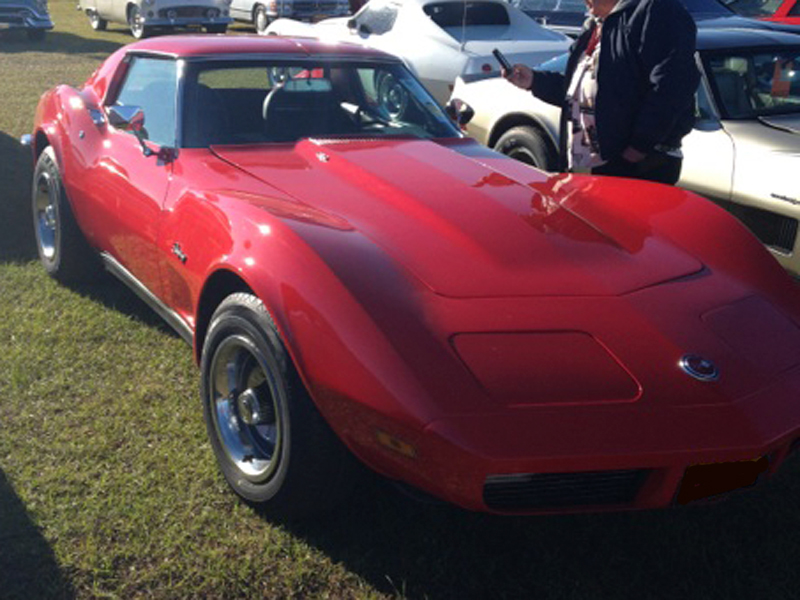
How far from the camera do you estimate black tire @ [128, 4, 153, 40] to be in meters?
16.7

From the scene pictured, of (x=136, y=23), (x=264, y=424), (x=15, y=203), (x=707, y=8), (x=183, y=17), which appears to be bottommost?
(x=136, y=23)

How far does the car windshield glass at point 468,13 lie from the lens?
30.3 ft

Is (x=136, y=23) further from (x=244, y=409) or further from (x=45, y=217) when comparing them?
(x=244, y=409)

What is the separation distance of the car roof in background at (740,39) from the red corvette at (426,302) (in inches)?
79.6

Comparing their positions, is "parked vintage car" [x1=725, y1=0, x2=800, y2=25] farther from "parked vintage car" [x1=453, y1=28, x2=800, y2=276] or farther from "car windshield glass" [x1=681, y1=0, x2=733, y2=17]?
"parked vintage car" [x1=453, y1=28, x2=800, y2=276]

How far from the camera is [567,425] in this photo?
7.16 ft

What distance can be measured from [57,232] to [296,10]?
44.1 feet

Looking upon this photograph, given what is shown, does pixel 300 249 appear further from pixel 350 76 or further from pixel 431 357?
pixel 350 76

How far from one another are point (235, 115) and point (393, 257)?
55.0 inches

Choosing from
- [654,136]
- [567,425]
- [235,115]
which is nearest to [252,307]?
[567,425]

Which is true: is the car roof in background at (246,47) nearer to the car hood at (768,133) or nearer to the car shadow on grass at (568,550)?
the car hood at (768,133)

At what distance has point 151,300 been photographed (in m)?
3.62

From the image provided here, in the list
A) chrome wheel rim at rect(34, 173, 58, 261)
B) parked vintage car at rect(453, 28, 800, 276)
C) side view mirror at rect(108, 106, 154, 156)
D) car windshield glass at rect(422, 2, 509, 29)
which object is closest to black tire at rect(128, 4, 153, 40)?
car windshield glass at rect(422, 2, 509, 29)

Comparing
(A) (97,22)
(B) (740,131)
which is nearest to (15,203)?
(B) (740,131)
